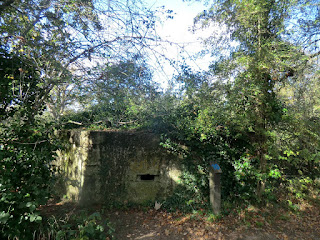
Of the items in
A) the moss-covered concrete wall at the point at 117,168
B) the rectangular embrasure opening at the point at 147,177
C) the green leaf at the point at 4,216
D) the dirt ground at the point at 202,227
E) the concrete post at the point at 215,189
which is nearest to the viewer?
the green leaf at the point at 4,216

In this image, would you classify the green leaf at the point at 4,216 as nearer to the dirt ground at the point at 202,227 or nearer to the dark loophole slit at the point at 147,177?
the dirt ground at the point at 202,227

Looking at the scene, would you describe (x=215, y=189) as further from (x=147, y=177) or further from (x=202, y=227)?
(x=147, y=177)

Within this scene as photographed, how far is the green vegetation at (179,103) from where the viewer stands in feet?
11.9

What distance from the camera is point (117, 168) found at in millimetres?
5711

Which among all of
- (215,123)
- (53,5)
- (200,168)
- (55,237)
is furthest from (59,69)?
(200,168)

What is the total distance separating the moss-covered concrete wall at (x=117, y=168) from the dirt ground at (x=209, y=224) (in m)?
0.45

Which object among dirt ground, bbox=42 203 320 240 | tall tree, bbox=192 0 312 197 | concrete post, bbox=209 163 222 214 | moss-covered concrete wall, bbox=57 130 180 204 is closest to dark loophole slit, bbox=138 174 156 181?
moss-covered concrete wall, bbox=57 130 180 204

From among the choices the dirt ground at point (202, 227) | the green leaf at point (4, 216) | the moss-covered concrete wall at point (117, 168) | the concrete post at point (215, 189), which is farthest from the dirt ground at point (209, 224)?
the green leaf at point (4, 216)

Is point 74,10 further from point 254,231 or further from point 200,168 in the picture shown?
point 254,231

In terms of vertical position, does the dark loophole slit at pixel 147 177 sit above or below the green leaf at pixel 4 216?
above

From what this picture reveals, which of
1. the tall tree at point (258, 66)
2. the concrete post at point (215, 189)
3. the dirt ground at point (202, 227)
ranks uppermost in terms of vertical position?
the tall tree at point (258, 66)

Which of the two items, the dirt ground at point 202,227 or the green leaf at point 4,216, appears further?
the dirt ground at point 202,227

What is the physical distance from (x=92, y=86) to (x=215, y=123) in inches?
127

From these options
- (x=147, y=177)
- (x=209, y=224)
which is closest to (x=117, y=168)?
(x=147, y=177)
